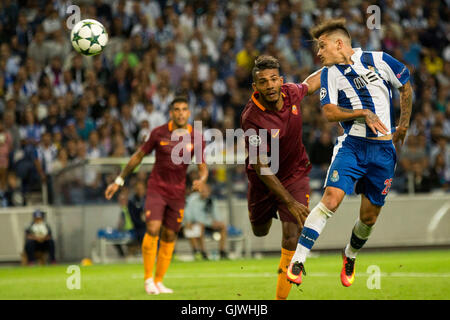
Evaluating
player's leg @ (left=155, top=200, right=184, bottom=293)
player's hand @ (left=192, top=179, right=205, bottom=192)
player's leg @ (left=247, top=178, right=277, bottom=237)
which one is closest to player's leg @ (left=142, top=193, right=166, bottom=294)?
player's leg @ (left=155, top=200, right=184, bottom=293)

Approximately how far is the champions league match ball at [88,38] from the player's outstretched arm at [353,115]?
13.2 feet

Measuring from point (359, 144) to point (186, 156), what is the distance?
369 centimetres

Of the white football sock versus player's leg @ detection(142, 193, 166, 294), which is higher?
the white football sock

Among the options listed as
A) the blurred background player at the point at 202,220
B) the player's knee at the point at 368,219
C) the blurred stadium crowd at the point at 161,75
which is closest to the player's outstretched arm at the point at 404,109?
the player's knee at the point at 368,219

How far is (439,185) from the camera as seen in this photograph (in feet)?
57.3

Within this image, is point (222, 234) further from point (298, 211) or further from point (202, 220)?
point (298, 211)

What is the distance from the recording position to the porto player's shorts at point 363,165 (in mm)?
7480

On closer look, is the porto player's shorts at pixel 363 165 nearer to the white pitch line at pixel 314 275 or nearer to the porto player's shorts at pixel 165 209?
the white pitch line at pixel 314 275

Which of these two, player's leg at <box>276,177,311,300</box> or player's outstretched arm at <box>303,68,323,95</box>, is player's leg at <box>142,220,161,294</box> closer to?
player's leg at <box>276,177,311,300</box>

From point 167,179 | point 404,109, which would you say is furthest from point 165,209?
point 404,109

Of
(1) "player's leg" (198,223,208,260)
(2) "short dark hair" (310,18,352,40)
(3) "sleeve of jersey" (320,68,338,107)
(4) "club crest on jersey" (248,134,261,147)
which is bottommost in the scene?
(1) "player's leg" (198,223,208,260)

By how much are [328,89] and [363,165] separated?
0.82 meters

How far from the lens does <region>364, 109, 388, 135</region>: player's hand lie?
743 centimetres

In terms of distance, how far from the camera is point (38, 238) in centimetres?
1570
